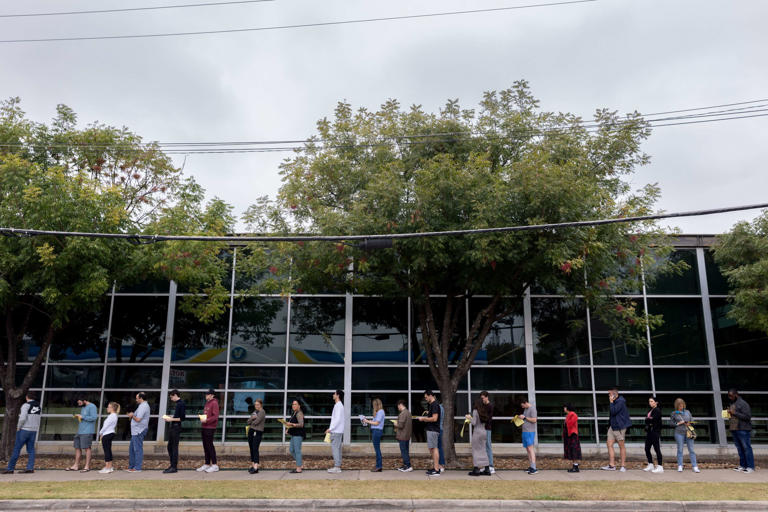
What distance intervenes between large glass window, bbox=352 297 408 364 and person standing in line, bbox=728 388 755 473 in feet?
27.3

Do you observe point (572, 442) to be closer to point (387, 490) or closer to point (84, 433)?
point (387, 490)

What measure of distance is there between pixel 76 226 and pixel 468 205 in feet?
28.5

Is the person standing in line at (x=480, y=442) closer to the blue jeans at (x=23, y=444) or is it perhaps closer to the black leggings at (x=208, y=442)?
the black leggings at (x=208, y=442)

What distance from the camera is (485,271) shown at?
44.8ft

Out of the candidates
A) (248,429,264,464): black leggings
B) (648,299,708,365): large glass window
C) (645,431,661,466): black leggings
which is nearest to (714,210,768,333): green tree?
(648,299,708,365): large glass window

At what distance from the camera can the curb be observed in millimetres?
9680

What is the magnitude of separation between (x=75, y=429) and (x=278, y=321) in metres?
6.57

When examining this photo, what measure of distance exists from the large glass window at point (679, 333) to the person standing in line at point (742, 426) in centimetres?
357

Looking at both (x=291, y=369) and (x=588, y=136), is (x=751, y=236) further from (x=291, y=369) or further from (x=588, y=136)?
(x=291, y=369)

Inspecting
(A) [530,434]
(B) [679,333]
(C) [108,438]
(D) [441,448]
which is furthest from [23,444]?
(B) [679,333]

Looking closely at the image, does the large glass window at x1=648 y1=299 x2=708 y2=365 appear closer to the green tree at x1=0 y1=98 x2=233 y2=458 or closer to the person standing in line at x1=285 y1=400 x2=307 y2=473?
the person standing in line at x1=285 y1=400 x2=307 y2=473

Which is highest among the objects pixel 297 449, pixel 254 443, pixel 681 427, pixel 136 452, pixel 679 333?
pixel 679 333

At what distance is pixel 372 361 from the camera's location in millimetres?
17297

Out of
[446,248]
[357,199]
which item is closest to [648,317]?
[446,248]
